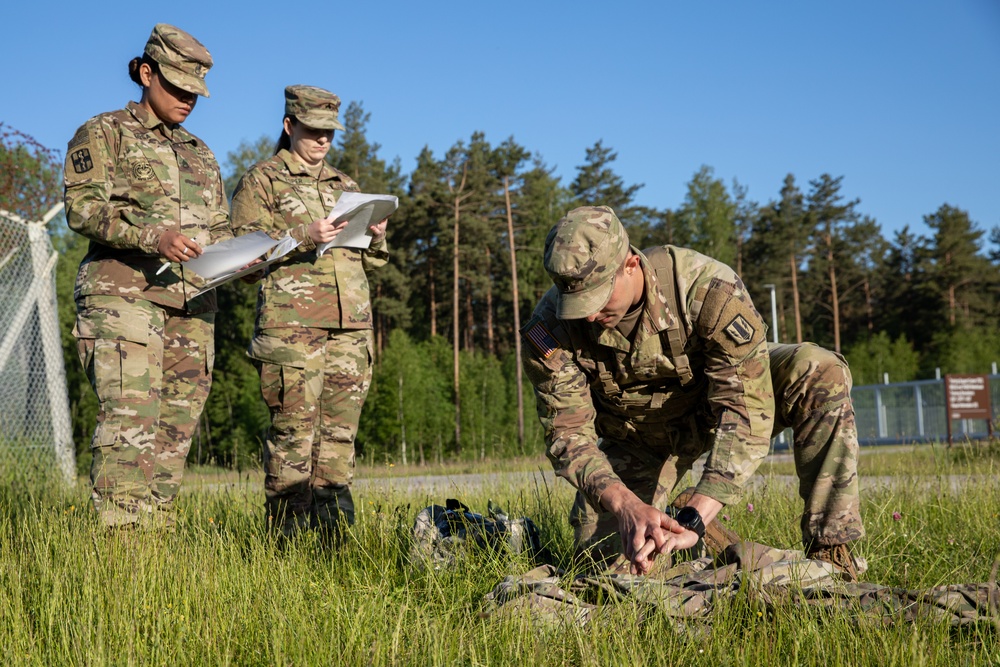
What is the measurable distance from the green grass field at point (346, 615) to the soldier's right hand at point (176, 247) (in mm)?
1220

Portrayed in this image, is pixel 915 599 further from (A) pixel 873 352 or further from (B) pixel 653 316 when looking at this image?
(A) pixel 873 352

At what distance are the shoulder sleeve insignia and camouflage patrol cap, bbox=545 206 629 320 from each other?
553 mm

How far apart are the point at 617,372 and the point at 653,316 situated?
1.18 ft

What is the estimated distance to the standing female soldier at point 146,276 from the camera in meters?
4.00

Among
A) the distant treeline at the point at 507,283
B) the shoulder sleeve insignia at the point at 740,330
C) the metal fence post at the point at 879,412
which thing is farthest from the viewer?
the distant treeline at the point at 507,283

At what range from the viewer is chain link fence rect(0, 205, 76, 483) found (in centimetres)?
731

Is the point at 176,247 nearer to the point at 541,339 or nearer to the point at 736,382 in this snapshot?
the point at 541,339

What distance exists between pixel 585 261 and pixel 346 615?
1.44 meters

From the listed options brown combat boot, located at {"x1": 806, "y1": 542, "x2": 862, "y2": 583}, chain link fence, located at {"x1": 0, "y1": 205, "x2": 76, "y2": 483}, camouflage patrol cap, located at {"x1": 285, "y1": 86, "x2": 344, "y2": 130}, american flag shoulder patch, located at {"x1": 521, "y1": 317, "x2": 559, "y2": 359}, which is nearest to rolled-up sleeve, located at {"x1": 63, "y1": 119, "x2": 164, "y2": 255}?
camouflage patrol cap, located at {"x1": 285, "y1": 86, "x2": 344, "y2": 130}

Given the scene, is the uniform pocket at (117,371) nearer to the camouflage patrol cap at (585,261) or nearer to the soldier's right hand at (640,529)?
the camouflage patrol cap at (585,261)

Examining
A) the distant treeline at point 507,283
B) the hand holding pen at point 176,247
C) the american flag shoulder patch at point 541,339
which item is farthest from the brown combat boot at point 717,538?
the distant treeline at point 507,283

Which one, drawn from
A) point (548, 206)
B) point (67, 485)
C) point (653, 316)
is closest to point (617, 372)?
point (653, 316)

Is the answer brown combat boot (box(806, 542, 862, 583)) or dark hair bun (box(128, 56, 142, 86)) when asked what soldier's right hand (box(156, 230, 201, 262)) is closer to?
dark hair bun (box(128, 56, 142, 86))

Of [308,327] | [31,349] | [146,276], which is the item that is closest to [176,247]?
[146,276]
